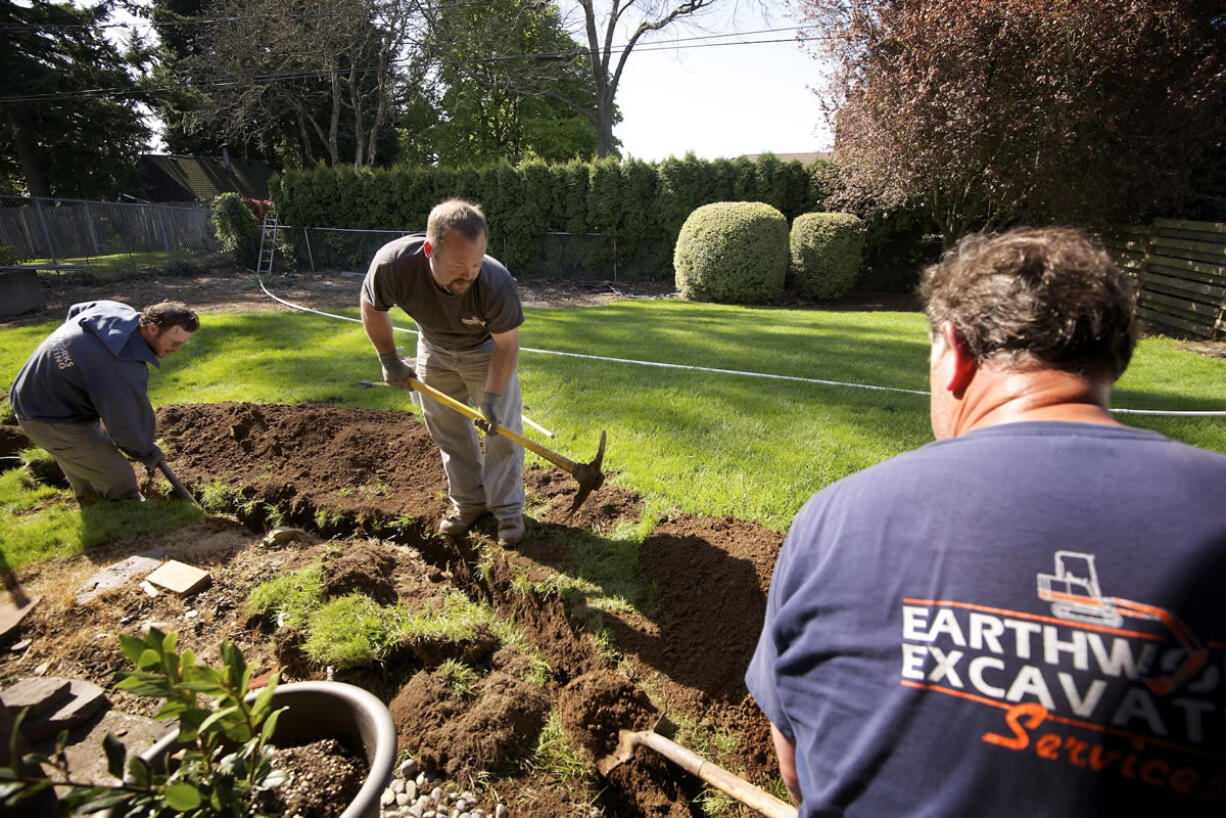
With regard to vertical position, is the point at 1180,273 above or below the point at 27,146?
below

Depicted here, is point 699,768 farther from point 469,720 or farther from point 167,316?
point 167,316

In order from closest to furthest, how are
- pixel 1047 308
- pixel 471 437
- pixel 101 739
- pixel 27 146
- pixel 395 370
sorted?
pixel 1047 308
pixel 101 739
pixel 395 370
pixel 471 437
pixel 27 146

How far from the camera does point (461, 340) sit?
3732mm

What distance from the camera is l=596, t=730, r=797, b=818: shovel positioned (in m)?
1.80

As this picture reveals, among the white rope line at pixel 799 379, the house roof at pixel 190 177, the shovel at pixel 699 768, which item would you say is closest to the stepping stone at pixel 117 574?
the shovel at pixel 699 768

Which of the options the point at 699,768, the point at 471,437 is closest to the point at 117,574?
the point at 471,437

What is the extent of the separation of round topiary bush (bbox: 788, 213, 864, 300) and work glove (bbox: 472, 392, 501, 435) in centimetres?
1196

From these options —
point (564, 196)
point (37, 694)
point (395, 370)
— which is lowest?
point (37, 694)

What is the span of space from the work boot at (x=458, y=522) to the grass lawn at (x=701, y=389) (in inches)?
38.4

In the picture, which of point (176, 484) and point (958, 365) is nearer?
point (958, 365)

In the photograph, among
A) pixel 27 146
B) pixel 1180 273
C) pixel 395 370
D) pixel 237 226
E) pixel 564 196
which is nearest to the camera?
pixel 395 370

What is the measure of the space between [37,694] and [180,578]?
1.10 metres

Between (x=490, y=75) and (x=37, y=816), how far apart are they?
2790cm

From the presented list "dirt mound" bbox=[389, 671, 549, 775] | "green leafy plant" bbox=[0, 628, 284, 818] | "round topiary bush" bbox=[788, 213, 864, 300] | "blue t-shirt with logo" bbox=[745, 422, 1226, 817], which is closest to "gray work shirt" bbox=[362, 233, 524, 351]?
"dirt mound" bbox=[389, 671, 549, 775]
